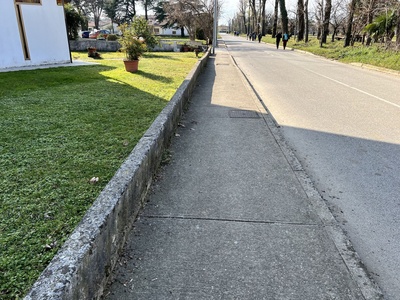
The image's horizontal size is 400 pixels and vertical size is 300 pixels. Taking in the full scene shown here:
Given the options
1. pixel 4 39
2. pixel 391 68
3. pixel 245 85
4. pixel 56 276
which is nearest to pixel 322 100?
pixel 245 85

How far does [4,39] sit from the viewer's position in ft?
44.5

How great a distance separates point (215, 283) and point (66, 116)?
210 inches

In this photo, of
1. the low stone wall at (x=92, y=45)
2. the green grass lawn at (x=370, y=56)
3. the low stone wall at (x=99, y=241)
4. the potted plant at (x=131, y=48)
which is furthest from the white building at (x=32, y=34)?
the green grass lawn at (x=370, y=56)

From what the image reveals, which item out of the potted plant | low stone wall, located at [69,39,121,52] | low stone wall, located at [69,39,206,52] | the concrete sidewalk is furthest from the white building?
the concrete sidewalk

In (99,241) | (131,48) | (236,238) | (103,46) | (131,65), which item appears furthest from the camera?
(103,46)

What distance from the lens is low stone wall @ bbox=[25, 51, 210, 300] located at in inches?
69.9

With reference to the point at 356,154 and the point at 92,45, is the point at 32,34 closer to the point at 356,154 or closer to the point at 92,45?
the point at 92,45

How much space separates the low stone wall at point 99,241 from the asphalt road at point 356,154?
214 cm

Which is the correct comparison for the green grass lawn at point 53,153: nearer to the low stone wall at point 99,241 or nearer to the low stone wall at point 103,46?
the low stone wall at point 99,241

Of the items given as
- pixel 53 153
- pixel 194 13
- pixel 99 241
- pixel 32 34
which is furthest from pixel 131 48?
pixel 194 13

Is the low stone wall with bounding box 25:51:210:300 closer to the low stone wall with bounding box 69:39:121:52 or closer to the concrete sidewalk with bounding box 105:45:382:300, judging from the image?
the concrete sidewalk with bounding box 105:45:382:300

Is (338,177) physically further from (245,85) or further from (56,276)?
(245,85)

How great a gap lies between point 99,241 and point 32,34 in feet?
51.3

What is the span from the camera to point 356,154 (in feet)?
17.4
